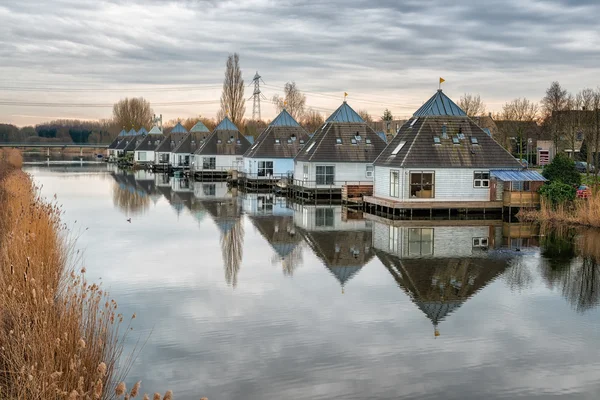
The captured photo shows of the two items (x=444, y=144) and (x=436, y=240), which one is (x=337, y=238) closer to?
(x=436, y=240)

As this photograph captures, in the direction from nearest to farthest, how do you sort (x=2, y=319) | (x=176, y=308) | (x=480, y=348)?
(x=2, y=319) → (x=480, y=348) → (x=176, y=308)

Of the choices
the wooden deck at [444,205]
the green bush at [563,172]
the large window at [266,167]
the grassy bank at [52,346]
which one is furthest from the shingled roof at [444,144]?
the grassy bank at [52,346]

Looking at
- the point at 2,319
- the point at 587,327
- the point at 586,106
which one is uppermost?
the point at 586,106

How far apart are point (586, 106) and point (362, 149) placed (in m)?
18.3

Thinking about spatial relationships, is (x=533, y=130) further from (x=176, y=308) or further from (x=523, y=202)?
(x=176, y=308)

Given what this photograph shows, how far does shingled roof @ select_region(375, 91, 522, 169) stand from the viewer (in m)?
32.2

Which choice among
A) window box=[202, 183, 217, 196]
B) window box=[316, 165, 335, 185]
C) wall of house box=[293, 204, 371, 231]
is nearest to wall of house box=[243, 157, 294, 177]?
window box=[202, 183, 217, 196]

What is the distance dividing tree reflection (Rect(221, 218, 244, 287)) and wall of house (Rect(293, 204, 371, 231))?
105 inches

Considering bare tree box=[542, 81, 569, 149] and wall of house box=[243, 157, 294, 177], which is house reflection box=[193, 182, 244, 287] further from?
bare tree box=[542, 81, 569, 149]

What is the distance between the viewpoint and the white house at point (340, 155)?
41.2 m

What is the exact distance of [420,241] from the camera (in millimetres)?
24062

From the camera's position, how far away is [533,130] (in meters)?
63.5

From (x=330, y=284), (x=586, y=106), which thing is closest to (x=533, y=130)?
(x=586, y=106)

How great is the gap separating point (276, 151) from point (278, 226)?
2376 centimetres
